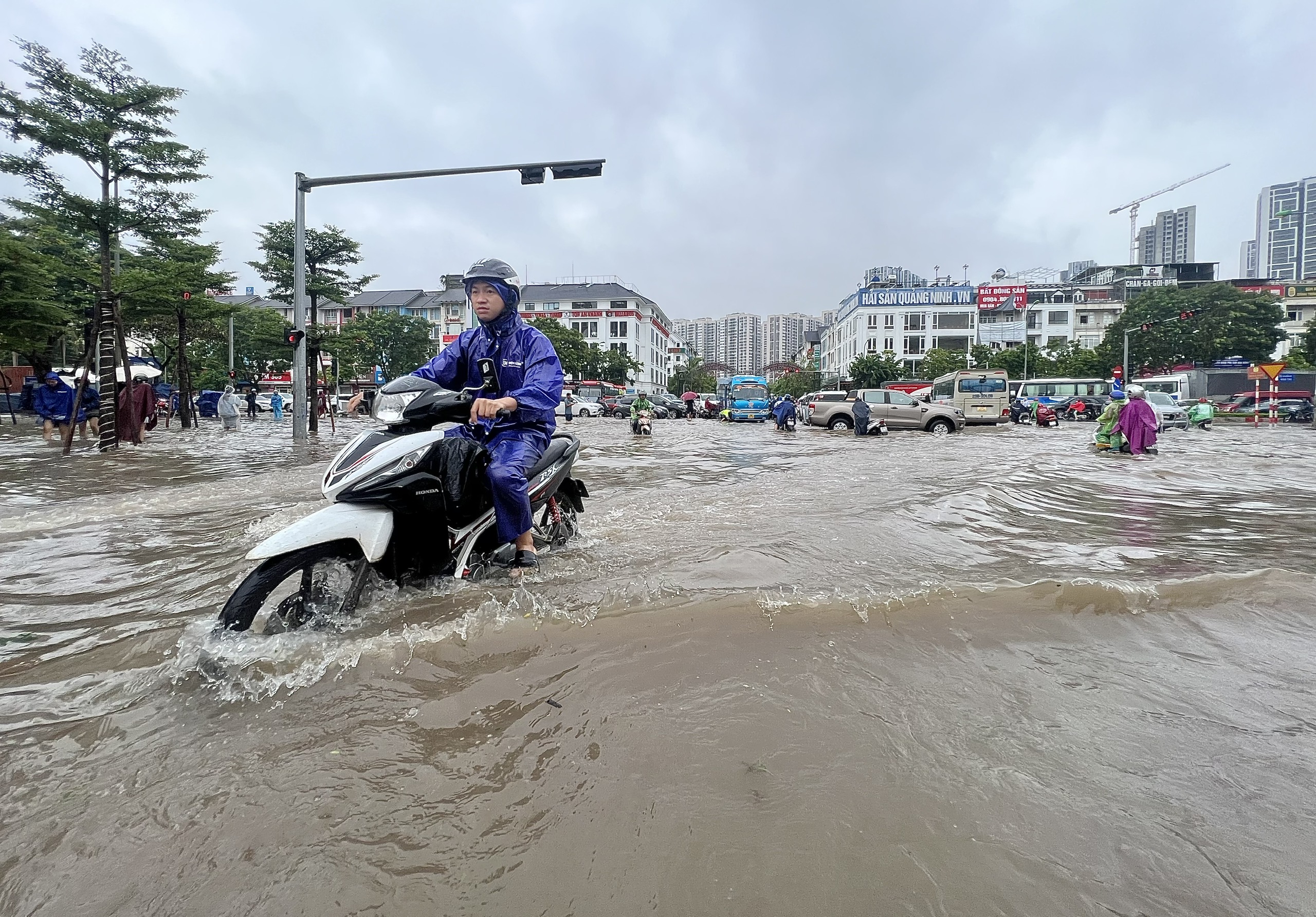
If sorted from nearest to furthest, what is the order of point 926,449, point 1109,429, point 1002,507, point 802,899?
point 802,899 → point 1002,507 → point 1109,429 → point 926,449

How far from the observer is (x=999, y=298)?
75000 mm

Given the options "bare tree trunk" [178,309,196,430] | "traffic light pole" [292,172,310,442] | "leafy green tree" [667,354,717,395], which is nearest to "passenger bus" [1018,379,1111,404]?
"traffic light pole" [292,172,310,442]

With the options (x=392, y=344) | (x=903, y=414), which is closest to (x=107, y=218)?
(x=903, y=414)

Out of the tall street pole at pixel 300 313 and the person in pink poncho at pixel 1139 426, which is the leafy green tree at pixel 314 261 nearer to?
the tall street pole at pixel 300 313

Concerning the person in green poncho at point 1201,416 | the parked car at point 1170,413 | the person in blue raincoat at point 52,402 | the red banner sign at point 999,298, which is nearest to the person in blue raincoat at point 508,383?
the person in blue raincoat at point 52,402

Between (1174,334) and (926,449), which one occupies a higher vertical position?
(1174,334)

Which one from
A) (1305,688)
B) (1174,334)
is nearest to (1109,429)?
(1305,688)

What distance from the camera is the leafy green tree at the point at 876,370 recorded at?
2500 inches

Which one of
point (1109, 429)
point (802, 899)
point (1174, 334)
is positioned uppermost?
point (1174, 334)

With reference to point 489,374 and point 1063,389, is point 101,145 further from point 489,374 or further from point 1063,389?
point 1063,389

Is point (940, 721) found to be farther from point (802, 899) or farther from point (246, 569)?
point (246, 569)

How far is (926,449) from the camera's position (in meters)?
14.9

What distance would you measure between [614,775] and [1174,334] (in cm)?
6518

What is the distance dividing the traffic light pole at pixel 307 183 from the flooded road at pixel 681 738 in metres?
10.6
